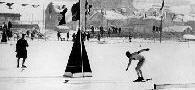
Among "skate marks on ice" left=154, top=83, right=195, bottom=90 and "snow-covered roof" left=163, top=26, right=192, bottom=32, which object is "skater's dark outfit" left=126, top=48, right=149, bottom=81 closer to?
"skate marks on ice" left=154, top=83, right=195, bottom=90

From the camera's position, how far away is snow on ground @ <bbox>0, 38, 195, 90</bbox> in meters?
3.65

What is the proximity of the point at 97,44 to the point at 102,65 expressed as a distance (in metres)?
0.23

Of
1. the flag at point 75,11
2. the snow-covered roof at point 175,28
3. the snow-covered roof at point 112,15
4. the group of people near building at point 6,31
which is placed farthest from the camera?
the snow-covered roof at point 175,28

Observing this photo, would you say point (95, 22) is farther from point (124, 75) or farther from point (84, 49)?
point (124, 75)

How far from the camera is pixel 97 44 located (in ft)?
13.1

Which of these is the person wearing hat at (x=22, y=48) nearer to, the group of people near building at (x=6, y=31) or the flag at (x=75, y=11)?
the group of people near building at (x=6, y=31)

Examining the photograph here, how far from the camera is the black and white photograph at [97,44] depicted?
145 inches

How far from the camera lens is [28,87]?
3609 mm

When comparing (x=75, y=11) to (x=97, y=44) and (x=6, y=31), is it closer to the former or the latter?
(x=97, y=44)

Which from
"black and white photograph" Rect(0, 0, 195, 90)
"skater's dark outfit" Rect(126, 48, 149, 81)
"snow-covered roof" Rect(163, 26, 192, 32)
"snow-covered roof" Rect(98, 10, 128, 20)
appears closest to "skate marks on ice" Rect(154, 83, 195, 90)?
"black and white photograph" Rect(0, 0, 195, 90)

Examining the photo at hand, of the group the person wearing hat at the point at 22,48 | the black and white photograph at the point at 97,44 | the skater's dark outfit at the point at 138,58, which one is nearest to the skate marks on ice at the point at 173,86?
the black and white photograph at the point at 97,44

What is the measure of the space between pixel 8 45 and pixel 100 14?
1.04 metres

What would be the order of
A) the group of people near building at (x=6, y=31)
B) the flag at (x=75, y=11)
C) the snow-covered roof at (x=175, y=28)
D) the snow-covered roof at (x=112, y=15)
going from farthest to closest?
the snow-covered roof at (x=175, y=28) < the snow-covered roof at (x=112, y=15) < the flag at (x=75, y=11) < the group of people near building at (x=6, y=31)

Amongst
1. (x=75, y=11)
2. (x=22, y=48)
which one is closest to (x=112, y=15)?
(x=75, y=11)
